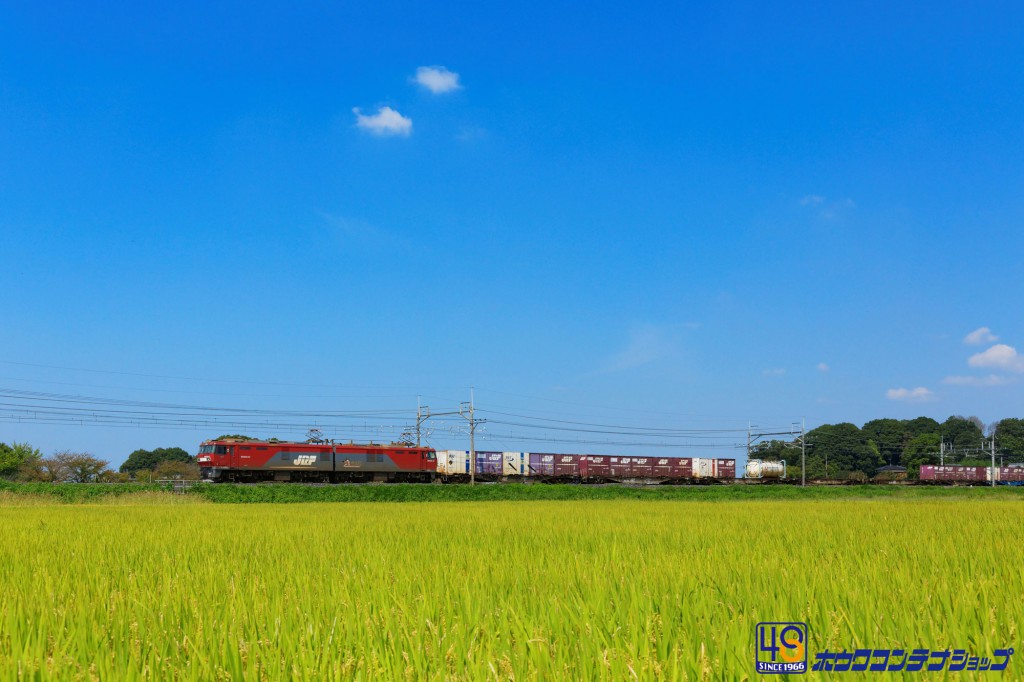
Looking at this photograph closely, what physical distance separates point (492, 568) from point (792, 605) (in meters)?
3.37

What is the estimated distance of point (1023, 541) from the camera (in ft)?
37.5

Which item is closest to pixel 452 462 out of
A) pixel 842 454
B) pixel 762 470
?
pixel 762 470

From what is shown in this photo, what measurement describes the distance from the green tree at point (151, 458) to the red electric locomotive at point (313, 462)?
282 ft

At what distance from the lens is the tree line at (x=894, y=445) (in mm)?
151500

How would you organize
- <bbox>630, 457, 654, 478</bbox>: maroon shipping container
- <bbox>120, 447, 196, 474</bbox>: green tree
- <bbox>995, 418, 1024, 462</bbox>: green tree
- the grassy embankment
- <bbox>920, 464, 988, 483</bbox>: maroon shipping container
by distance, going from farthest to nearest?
<bbox>995, 418, 1024, 462</bbox>: green tree
<bbox>120, 447, 196, 474</bbox>: green tree
<bbox>920, 464, 988, 483</bbox>: maroon shipping container
<bbox>630, 457, 654, 478</bbox>: maroon shipping container
the grassy embankment

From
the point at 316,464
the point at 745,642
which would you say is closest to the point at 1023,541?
the point at 745,642

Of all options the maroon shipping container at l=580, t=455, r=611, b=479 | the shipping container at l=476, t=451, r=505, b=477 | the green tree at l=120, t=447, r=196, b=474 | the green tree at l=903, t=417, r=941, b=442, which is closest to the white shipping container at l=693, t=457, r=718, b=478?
the maroon shipping container at l=580, t=455, r=611, b=479

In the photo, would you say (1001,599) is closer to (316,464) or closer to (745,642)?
(745,642)

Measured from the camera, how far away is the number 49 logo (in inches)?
145

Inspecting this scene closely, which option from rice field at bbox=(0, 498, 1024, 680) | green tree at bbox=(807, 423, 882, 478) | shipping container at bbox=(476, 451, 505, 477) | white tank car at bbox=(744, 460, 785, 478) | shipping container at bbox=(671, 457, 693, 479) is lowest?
green tree at bbox=(807, 423, 882, 478)

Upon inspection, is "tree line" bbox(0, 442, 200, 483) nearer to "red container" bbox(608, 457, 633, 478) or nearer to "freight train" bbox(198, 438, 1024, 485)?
"freight train" bbox(198, 438, 1024, 485)

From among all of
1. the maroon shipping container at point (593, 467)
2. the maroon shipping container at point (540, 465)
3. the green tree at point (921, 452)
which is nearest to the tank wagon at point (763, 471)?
the maroon shipping container at point (593, 467)

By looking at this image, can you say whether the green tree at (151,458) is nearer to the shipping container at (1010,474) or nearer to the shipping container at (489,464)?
the shipping container at (489,464)

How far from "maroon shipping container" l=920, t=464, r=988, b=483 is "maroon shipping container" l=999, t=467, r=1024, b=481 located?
325cm
